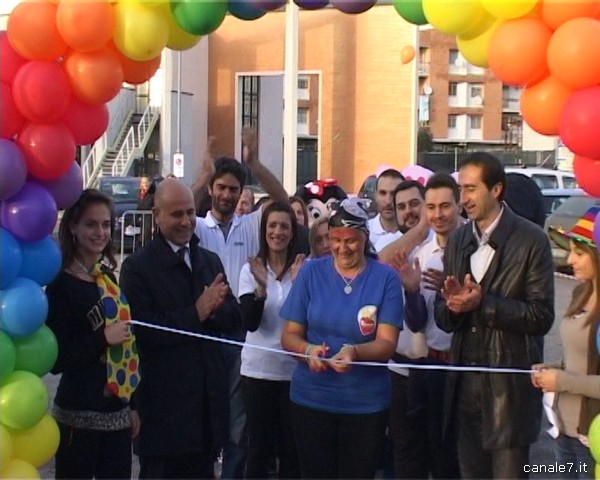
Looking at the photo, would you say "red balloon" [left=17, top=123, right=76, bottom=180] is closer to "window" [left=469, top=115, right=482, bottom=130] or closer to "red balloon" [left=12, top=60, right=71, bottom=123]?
"red balloon" [left=12, top=60, right=71, bottom=123]

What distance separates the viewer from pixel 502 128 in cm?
6400

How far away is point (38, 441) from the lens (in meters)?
3.83

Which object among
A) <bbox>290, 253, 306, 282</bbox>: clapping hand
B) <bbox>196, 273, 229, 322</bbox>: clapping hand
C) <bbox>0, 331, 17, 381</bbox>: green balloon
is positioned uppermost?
<bbox>290, 253, 306, 282</bbox>: clapping hand

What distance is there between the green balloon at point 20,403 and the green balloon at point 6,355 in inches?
2.0

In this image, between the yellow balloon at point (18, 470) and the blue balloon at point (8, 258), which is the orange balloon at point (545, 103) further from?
the yellow balloon at point (18, 470)

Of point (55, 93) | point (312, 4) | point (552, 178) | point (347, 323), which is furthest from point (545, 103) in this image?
point (552, 178)

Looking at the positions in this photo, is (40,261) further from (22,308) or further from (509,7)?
(509,7)

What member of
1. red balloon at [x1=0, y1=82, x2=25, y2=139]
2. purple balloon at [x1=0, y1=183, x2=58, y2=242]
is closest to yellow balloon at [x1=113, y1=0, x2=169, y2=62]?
red balloon at [x1=0, y1=82, x2=25, y2=139]

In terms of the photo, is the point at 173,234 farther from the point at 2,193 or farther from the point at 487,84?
the point at 487,84

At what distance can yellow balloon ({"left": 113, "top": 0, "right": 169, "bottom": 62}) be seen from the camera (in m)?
3.84

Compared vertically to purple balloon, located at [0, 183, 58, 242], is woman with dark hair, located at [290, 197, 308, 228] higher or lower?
lower

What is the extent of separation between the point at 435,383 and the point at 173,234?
1.62m

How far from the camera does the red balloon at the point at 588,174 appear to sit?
3621 millimetres

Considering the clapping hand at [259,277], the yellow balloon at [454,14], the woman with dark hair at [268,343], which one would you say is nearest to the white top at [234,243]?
the woman with dark hair at [268,343]
